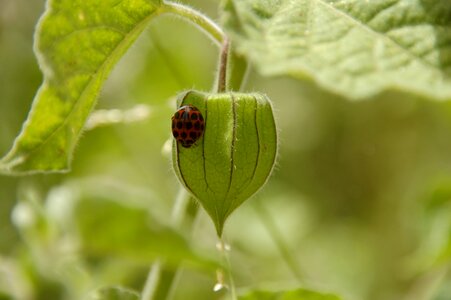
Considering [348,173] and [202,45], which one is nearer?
[348,173]

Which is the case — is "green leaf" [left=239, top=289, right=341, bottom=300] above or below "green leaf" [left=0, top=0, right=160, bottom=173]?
below

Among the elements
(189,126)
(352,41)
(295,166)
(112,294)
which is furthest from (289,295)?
(295,166)

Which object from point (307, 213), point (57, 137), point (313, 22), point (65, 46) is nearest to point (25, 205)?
point (57, 137)

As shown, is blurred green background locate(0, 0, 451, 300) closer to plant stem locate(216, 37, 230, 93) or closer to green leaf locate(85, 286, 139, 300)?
green leaf locate(85, 286, 139, 300)

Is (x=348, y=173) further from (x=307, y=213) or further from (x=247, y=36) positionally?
(x=247, y=36)

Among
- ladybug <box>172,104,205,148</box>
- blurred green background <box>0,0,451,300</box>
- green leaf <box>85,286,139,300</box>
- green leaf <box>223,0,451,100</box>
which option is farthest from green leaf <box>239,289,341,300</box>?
blurred green background <box>0,0,451,300</box>

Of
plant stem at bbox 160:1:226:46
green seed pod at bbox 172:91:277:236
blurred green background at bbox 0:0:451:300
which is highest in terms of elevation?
plant stem at bbox 160:1:226:46

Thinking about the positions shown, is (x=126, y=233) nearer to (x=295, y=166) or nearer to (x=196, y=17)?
(x=196, y=17)
